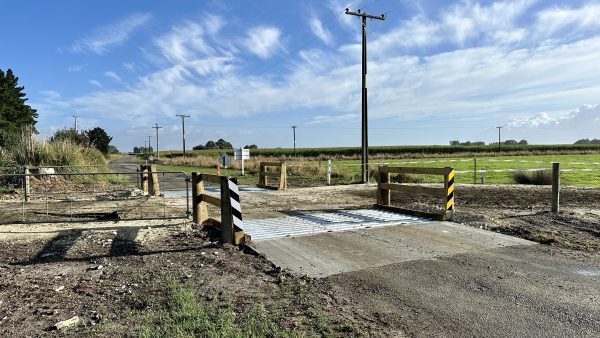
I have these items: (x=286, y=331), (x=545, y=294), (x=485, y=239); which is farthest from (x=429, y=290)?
(x=485, y=239)

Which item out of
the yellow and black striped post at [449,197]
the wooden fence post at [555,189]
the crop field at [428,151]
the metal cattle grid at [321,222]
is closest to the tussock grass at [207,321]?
the metal cattle grid at [321,222]

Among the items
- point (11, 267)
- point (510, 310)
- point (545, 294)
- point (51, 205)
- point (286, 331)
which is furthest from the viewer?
point (51, 205)

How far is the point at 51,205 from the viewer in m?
12.5

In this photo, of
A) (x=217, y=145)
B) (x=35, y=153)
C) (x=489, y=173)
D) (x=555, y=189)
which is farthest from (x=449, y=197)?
(x=217, y=145)

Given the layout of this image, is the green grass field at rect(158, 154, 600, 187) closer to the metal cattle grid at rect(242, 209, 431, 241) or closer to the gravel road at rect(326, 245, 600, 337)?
the metal cattle grid at rect(242, 209, 431, 241)

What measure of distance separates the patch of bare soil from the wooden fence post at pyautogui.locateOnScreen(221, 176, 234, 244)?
0.23 metres

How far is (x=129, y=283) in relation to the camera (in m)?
5.44

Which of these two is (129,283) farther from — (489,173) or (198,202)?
(489,173)

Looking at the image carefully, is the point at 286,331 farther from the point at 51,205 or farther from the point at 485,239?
the point at 51,205

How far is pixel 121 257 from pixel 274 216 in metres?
4.47

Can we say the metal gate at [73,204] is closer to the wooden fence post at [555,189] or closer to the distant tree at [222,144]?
the wooden fence post at [555,189]

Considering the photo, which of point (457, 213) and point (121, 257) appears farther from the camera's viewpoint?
point (457, 213)

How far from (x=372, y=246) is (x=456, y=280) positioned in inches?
78.5

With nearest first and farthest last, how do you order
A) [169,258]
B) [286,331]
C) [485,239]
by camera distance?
[286,331] → [169,258] → [485,239]
